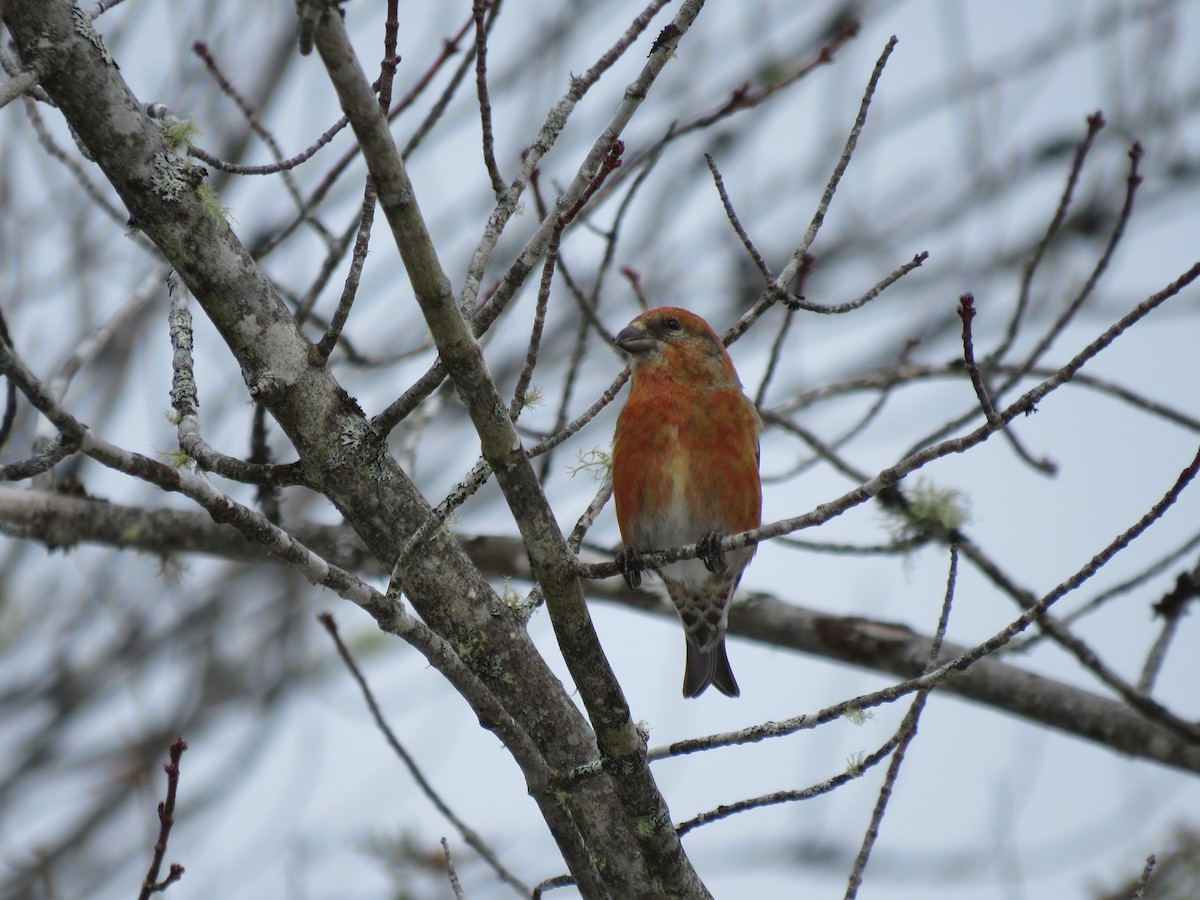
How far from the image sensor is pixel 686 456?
4.32 metres

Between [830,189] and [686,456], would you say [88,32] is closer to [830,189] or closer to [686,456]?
[830,189]

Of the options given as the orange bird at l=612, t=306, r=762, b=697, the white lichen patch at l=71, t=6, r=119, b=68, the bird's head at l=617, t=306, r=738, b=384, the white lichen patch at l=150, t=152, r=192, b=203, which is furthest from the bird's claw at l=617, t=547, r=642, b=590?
the white lichen patch at l=71, t=6, r=119, b=68

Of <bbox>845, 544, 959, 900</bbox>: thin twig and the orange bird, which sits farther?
the orange bird

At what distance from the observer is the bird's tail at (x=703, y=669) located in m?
4.75

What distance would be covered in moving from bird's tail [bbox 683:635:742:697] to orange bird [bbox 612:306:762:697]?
0.15 metres

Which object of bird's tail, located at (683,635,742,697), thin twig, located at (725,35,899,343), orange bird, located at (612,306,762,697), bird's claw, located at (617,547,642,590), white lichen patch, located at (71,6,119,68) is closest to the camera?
white lichen patch, located at (71,6,119,68)

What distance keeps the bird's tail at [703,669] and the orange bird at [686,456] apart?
147 mm

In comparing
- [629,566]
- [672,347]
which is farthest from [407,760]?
[672,347]

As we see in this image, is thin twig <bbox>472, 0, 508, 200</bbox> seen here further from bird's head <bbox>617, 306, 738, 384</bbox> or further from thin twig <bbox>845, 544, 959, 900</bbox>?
bird's head <bbox>617, 306, 738, 384</bbox>

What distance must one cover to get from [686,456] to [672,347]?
465 millimetres

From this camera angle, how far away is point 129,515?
4.02 meters

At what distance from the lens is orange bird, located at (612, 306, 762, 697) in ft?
14.2

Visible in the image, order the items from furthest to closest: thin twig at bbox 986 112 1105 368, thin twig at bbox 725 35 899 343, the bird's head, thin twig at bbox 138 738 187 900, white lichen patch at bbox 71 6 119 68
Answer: the bird's head → thin twig at bbox 986 112 1105 368 → thin twig at bbox 725 35 899 343 → white lichen patch at bbox 71 6 119 68 → thin twig at bbox 138 738 187 900

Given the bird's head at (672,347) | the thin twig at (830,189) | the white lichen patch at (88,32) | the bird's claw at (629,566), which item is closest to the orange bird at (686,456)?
the bird's head at (672,347)
